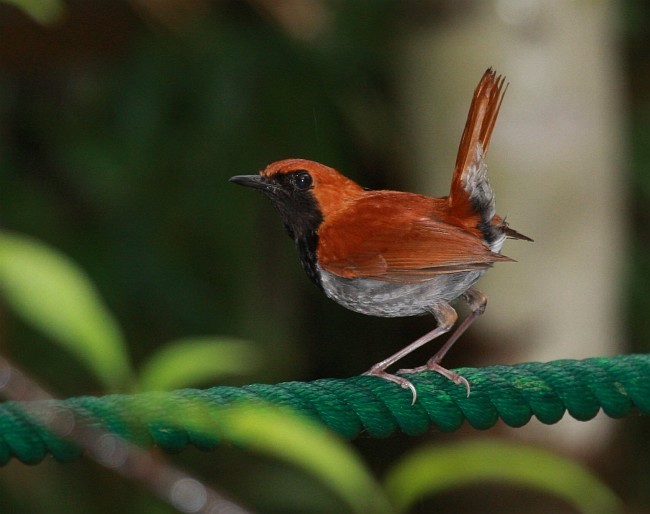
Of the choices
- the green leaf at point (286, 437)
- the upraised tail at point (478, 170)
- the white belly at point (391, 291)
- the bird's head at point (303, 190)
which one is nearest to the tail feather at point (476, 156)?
the upraised tail at point (478, 170)

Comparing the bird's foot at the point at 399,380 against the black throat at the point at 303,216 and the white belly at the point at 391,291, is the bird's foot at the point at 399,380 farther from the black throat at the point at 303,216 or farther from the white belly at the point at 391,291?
the black throat at the point at 303,216

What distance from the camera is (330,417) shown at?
2.35 metres

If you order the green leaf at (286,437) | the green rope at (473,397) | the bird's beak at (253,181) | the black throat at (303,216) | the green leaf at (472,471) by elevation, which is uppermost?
the bird's beak at (253,181)

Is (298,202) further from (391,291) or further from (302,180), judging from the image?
(391,291)

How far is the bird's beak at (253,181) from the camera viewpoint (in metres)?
3.44

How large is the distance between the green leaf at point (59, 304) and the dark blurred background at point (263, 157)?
12.2ft

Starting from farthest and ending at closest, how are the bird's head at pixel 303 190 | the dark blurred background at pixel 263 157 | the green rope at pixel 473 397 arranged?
the dark blurred background at pixel 263 157 < the bird's head at pixel 303 190 < the green rope at pixel 473 397

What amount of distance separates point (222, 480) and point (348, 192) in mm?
2955

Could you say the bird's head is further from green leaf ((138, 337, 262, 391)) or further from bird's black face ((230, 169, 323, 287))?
green leaf ((138, 337, 262, 391))

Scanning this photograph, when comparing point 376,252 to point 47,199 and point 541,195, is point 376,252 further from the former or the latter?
point 47,199

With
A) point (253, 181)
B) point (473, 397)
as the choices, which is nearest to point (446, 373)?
point (473, 397)

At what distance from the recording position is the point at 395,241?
336 cm

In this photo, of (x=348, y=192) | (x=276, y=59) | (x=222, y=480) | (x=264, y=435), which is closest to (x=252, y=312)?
(x=222, y=480)

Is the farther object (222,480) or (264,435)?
(222,480)
